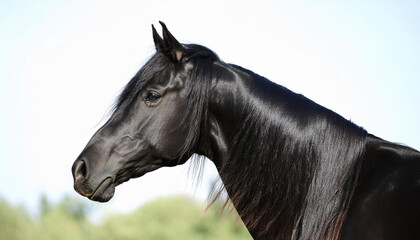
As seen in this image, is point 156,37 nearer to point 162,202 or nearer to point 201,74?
point 201,74

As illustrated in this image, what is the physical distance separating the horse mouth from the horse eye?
2.30 ft

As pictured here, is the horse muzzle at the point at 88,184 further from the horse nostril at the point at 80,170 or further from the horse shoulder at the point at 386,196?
the horse shoulder at the point at 386,196

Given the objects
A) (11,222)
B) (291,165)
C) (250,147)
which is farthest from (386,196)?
(11,222)

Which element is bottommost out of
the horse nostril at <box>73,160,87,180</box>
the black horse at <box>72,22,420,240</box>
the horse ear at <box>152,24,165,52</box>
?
the horse nostril at <box>73,160,87,180</box>

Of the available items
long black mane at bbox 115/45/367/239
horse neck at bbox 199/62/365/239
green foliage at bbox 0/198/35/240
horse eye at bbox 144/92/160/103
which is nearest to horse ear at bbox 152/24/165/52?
long black mane at bbox 115/45/367/239

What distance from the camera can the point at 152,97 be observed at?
389 centimetres

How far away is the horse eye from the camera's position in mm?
3877

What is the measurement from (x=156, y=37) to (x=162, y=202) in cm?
2300

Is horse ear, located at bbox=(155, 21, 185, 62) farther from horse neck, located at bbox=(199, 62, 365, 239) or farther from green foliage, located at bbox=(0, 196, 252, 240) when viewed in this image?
green foliage, located at bbox=(0, 196, 252, 240)

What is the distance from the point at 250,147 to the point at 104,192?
3.98 feet

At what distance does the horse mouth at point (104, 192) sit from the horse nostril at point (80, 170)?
16 cm

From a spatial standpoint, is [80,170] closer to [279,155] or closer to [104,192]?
[104,192]

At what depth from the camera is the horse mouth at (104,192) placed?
12.6 feet

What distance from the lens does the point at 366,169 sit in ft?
11.6
